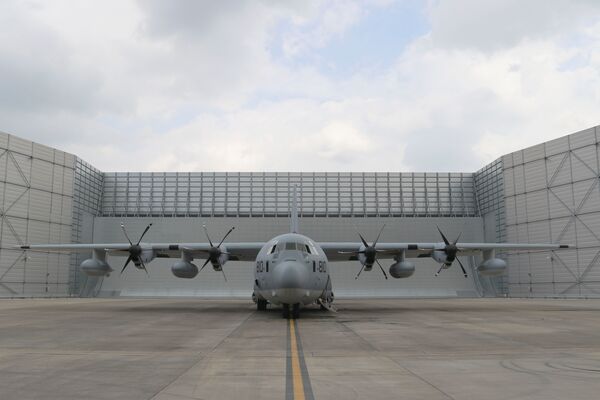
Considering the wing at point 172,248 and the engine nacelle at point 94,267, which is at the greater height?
the wing at point 172,248

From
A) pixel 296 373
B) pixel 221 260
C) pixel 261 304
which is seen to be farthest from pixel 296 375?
pixel 221 260

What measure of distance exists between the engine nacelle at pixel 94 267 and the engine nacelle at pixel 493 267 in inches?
903

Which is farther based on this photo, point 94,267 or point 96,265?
point 96,265

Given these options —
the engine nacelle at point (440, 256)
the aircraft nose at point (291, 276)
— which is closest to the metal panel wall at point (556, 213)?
the engine nacelle at point (440, 256)

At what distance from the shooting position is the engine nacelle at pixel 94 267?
1084 inches

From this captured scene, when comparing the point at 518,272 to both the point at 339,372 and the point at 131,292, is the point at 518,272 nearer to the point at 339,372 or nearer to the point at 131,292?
the point at 131,292

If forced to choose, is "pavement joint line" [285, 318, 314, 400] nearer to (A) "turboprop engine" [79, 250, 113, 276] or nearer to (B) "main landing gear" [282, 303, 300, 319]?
(B) "main landing gear" [282, 303, 300, 319]

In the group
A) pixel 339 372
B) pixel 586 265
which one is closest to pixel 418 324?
pixel 339 372

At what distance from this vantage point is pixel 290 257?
2019 centimetres

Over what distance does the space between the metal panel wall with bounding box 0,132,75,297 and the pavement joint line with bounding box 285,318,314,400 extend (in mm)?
38876

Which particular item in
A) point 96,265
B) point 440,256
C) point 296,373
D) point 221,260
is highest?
point 440,256

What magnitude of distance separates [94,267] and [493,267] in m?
23.8

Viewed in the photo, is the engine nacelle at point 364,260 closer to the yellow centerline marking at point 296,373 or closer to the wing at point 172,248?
the wing at point 172,248

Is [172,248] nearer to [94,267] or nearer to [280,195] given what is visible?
[94,267]
